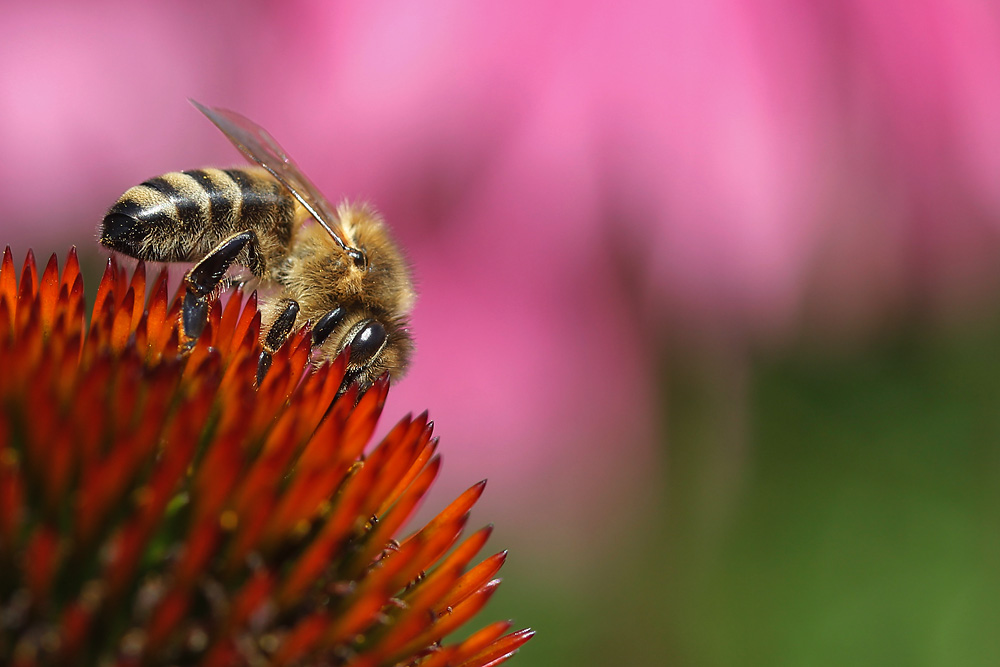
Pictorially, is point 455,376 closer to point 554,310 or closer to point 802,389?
point 554,310

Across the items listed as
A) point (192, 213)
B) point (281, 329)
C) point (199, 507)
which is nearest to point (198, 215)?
point (192, 213)

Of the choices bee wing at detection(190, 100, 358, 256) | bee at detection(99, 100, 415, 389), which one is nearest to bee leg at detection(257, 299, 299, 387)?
bee at detection(99, 100, 415, 389)

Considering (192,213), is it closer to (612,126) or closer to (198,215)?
(198,215)

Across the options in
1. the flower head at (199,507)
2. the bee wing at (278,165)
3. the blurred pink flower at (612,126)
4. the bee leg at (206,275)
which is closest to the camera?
the flower head at (199,507)

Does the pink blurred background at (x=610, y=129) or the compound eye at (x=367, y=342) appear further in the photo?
the pink blurred background at (x=610, y=129)

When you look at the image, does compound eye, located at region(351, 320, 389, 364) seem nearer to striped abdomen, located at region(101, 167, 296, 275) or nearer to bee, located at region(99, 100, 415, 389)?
bee, located at region(99, 100, 415, 389)

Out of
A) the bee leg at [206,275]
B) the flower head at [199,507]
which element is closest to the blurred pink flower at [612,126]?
the bee leg at [206,275]

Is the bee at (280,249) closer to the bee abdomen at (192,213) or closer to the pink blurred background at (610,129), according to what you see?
the bee abdomen at (192,213)
